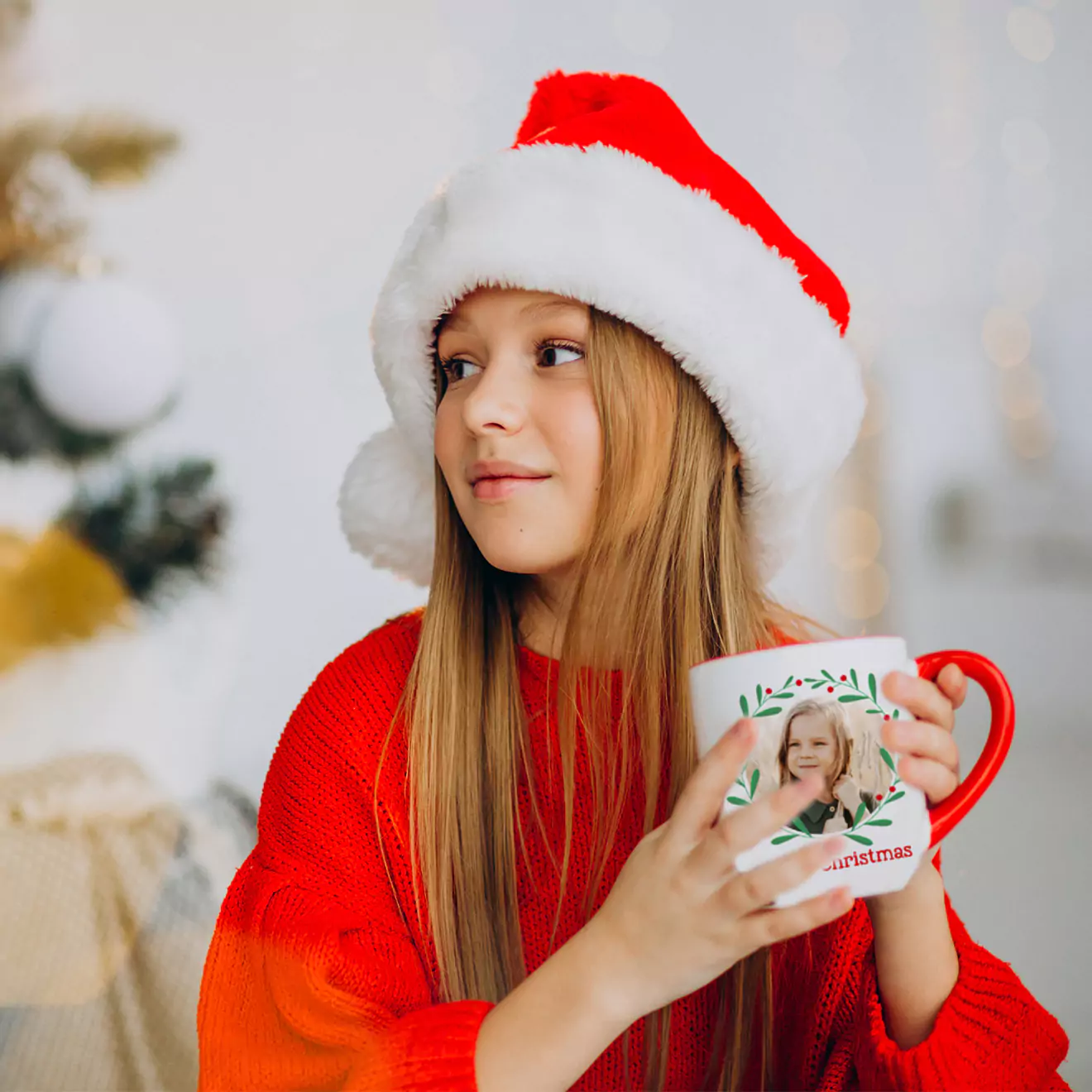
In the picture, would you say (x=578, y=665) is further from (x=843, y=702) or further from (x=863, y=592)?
(x=863, y=592)

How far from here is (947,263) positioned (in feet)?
4.35

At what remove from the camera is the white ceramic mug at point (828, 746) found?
1.57 feet

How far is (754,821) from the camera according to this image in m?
0.47

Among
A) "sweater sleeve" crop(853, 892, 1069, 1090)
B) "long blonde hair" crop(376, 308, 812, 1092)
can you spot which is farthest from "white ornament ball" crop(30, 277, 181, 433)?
"sweater sleeve" crop(853, 892, 1069, 1090)

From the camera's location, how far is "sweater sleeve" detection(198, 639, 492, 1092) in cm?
58

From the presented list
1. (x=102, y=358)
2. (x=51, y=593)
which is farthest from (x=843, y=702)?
(x=51, y=593)

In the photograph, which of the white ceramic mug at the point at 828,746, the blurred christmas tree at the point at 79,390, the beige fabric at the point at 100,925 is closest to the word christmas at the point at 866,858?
the white ceramic mug at the point at 828,746

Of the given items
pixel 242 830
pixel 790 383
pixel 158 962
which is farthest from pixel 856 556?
pixel 158 962

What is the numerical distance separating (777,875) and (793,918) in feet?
0.10

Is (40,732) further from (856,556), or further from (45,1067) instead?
(856,556)

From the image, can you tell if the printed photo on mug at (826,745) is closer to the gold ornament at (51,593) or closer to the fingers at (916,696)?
the fingers at (916,696)

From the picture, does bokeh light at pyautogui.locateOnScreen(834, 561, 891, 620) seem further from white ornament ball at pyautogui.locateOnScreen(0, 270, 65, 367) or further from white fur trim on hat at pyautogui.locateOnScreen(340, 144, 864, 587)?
white ornament ball at pyautogui.locateOnScreen(0, 270, 65, 367)

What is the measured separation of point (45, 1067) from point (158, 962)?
0.49 ft

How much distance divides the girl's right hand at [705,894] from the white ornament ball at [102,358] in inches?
28.2
